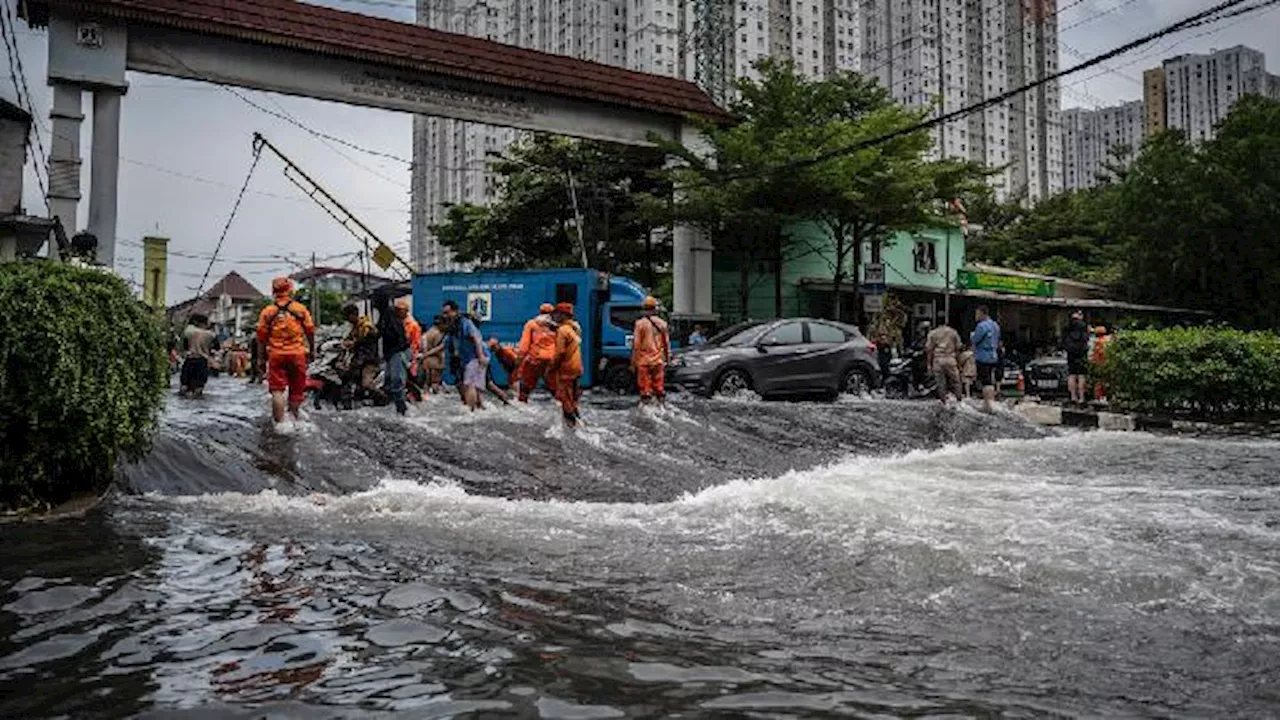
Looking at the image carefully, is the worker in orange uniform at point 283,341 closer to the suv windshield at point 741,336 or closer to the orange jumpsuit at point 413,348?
the orange jumpsuit at point 413,348

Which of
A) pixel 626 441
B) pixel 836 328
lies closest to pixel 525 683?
pixel 626 441

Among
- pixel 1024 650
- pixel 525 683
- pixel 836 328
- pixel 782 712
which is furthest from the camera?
pixel 836 328

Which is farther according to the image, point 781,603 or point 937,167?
point 937,167

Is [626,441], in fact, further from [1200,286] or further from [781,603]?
[1200,286]

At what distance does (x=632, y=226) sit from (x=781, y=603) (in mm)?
27837

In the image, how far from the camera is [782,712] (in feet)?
10.5

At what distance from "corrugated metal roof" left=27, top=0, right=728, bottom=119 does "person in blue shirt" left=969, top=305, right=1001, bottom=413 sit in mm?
11617

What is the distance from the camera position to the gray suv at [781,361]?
15930mm

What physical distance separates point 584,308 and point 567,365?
8.49 meters

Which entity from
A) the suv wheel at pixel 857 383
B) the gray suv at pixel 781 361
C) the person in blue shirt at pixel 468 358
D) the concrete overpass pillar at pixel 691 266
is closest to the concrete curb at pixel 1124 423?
the suv wheel at pixel 857 383

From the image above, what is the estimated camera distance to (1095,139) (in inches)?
1998

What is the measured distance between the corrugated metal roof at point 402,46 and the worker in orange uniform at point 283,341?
38.5ft

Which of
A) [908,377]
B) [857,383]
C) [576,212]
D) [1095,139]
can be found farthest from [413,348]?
[1095,139]

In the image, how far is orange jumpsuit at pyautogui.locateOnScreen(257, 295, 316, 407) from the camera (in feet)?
32.8
